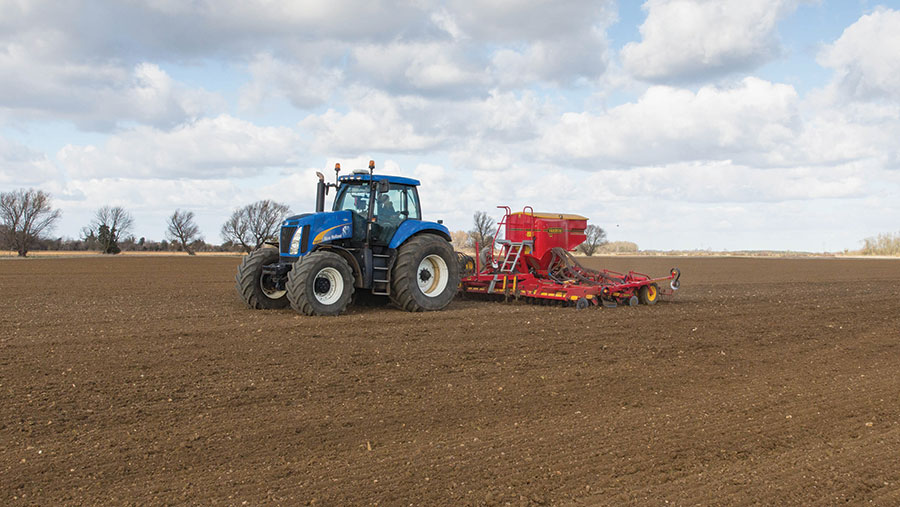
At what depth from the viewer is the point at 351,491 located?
4543 millimetres

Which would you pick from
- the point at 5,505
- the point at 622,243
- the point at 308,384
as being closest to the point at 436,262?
the point at 308,384

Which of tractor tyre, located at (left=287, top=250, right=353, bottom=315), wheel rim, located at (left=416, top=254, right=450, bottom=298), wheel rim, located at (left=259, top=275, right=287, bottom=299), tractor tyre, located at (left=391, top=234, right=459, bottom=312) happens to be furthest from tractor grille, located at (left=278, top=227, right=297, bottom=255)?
wheel rim, located at (left=416, top=254, right=450, bottom=298)

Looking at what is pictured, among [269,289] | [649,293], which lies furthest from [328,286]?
[649,293]

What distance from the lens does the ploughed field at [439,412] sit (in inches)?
184

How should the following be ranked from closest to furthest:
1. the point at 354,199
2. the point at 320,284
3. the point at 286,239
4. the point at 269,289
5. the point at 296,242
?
the point at 320,284, the point at 296,242, the point at 286,239, the point at 269,289, the point at 354,199

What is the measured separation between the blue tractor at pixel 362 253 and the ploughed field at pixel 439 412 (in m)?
0.99

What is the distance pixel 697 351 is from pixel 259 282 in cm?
704

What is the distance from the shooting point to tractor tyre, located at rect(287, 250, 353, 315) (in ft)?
35.0

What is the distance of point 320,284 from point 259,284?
148 cm

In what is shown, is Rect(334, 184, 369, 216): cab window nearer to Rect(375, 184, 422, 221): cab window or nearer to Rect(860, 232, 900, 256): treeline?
Rect(375, 184, 422, 221): cab window

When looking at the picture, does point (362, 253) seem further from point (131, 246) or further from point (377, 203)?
point (131, 246)

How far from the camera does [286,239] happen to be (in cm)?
1174

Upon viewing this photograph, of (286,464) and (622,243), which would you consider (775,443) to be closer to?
(286,464)

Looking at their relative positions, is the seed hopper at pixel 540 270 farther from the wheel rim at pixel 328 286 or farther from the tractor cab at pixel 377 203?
the wheel rim at pixel 328 286
